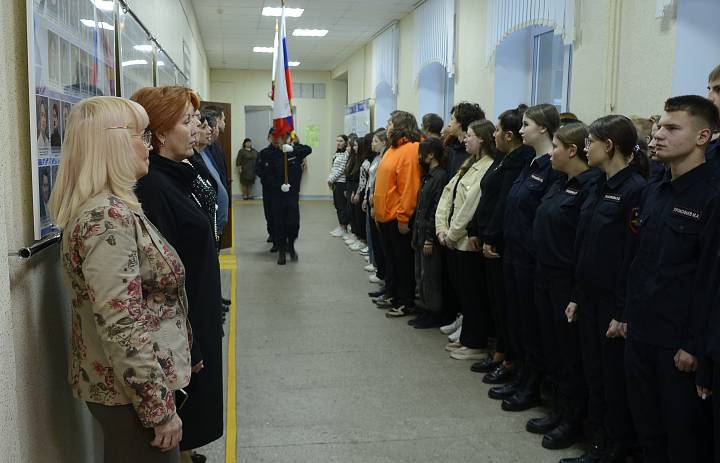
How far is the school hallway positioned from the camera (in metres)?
3.17

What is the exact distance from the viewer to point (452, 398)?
3836 millimetres

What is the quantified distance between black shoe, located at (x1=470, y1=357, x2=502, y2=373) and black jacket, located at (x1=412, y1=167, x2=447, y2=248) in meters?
1.05

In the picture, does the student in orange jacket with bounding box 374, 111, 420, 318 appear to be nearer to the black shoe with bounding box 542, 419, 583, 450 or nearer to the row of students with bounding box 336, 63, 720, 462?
the row of students with bounding box 336, 63, 720, 462

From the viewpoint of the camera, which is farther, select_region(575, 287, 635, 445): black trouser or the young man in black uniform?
the young man in black uniform

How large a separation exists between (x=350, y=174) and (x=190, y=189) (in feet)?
22.5

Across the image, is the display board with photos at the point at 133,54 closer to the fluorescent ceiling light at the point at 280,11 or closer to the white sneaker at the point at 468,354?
the white sneaker at the point at 468,354

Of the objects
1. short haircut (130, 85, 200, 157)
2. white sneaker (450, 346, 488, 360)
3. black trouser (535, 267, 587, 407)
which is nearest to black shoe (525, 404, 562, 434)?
black trouser (535, 267, 587, 407)

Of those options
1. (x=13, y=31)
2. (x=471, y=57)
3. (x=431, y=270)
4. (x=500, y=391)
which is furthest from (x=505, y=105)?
(x=13, y=31)

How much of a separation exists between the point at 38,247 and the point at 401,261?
13.4ft

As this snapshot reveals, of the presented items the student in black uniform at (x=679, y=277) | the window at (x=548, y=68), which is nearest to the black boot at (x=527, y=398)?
the student in black uniform at (x=679, y=277)

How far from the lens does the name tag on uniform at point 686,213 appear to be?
2.27m

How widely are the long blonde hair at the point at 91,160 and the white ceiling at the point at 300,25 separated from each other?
26.3 ft

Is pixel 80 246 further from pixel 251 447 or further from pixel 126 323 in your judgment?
pixel 251 447

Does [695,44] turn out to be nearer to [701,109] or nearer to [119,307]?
[701,109]
